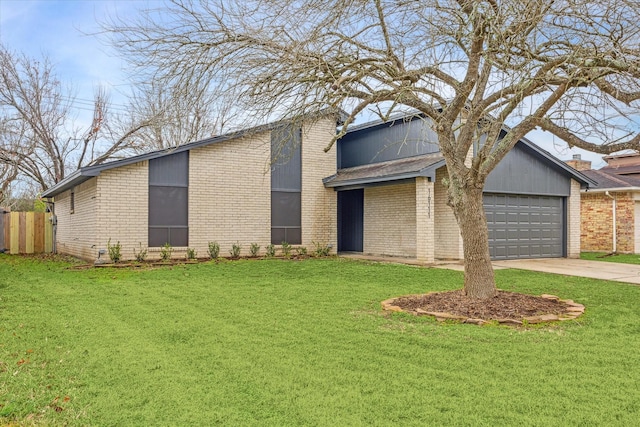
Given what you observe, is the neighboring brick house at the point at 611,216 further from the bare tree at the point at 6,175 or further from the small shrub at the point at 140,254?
the bare tree at the point at 6,175

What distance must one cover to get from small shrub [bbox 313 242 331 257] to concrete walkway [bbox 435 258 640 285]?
14.3 ft

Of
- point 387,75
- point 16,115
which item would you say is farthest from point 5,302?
point 16,115

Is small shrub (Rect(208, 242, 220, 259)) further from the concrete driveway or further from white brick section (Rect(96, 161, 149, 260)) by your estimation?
the concrete driveway

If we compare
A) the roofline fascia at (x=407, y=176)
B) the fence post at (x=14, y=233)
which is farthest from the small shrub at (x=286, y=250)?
the fence post at (x=14, y=233)

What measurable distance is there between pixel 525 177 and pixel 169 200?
10977 millimetres

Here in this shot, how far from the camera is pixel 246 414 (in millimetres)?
3271

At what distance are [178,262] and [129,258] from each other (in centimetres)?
137

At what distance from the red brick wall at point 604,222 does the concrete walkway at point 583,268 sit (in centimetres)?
504

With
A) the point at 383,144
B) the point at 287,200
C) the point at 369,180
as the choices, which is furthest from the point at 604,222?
the point at 287,200

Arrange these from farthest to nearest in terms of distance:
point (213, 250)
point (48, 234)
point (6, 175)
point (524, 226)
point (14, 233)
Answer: point (6, 175) < point (48, 234) < point (14, 233) < point (524, 226) < point (213, 250)

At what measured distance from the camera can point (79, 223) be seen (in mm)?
15516

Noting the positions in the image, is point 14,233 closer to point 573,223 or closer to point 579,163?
point 573,223

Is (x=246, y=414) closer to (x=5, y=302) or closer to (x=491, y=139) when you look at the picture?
(x=491, y=139)

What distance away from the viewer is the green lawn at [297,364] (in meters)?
3.30
